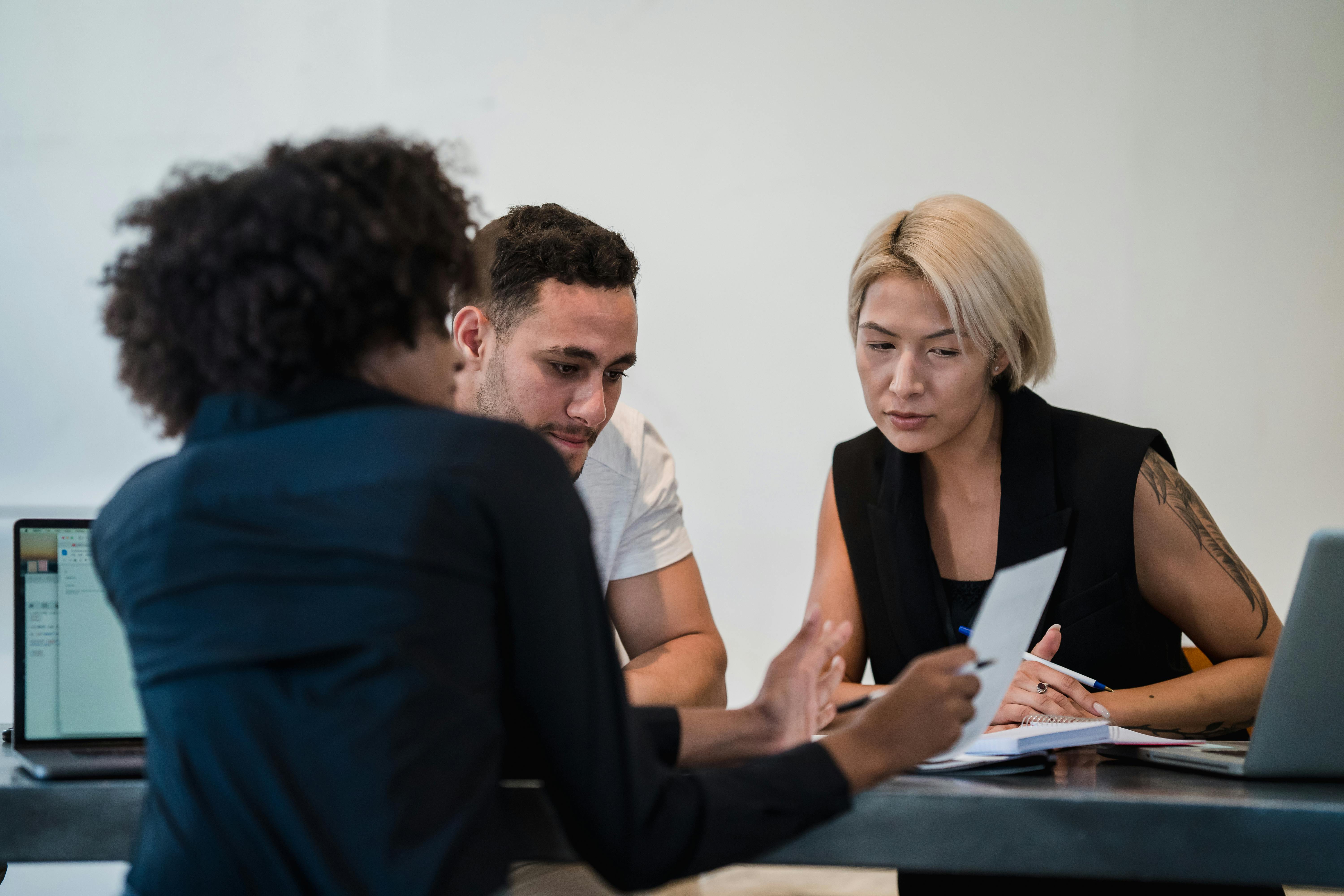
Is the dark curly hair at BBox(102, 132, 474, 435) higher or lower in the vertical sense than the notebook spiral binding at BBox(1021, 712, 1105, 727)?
higher

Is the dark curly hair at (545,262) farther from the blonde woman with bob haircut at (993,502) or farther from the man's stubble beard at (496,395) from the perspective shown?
the blonde woman with bob haircut at (993,502)

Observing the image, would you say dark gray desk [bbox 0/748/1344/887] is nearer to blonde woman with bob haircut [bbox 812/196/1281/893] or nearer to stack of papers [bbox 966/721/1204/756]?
stack of papers [bbox 966/721/1204/756]

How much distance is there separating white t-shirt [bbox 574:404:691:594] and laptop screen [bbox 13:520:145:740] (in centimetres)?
81

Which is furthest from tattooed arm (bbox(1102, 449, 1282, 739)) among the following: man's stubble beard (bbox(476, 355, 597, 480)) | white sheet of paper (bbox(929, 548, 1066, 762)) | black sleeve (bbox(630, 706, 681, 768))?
man's stubble beard (bbox(476, 355, 597, 480))

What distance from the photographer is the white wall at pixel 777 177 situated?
251 centimetres

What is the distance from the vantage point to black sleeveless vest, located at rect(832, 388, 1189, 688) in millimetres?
1662

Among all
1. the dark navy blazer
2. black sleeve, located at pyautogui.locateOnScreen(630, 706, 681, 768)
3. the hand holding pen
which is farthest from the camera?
the hand holding pen

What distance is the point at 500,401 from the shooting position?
5.70 ft

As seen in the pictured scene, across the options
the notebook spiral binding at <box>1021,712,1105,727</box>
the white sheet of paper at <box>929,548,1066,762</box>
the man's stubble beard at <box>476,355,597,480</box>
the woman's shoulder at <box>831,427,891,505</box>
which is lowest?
the notebook spiral binding at <box>1021,712,1105,727</box>

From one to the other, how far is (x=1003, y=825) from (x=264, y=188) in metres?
0.78

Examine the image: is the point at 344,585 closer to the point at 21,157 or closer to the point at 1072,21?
the point at 1072,21

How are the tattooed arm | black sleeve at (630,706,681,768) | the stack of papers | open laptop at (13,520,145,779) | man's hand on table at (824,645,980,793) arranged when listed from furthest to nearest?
the tattooed arm, open laptop at (13,520,145,779), the stack of papers, black sleeve at (630,706,681,768), man's hand on table at (824,645,980,793)

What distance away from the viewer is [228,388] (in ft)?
2.44

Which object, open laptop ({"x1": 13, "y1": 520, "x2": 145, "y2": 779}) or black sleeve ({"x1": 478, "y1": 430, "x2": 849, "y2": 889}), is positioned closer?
black sleeve ({"x1": 478, "y1": 430, "x2": 849, "y2": 889})
